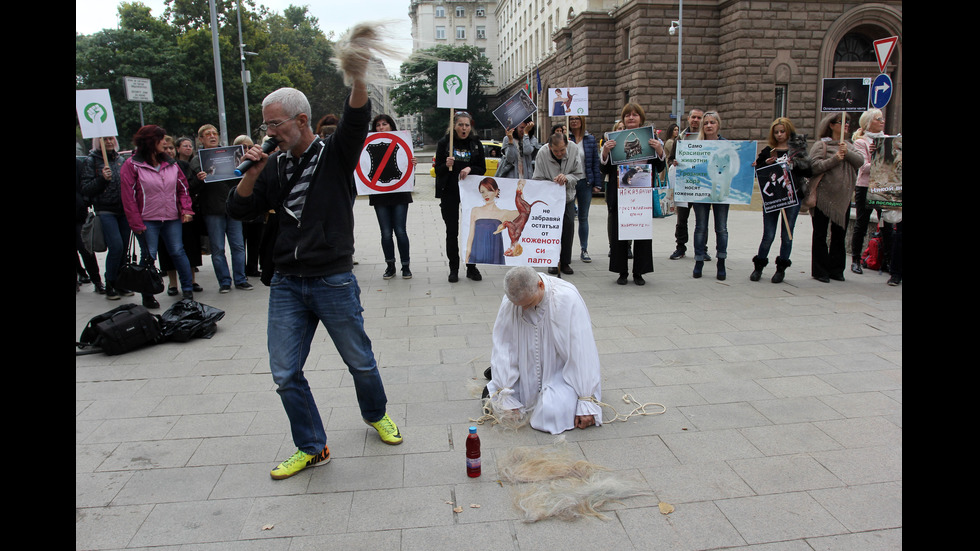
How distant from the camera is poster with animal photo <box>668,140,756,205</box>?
27.4 feet

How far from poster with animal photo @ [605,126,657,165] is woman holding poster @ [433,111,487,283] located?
1675 millimetres

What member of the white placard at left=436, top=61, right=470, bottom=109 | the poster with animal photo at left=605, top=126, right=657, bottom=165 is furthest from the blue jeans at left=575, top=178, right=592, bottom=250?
the white placard at left=436, top=61, right=470, bottom=109

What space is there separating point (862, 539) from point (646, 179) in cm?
586

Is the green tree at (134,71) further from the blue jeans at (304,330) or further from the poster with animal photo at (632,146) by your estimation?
the blue jeans at (304,330)

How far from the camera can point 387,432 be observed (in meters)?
3.90

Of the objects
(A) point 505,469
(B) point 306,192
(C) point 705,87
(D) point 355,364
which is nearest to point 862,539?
(A) point 505,469

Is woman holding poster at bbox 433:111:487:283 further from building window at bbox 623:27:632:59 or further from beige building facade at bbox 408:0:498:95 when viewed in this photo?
beige building facade at bbox 408:0:498:95

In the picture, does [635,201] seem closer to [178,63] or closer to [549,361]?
[549,361]

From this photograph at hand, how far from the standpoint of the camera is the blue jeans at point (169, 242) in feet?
24.3

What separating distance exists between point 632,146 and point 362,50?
5564mm

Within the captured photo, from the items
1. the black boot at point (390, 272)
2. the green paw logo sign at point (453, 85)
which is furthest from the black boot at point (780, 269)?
the black boot at point (390, 272)

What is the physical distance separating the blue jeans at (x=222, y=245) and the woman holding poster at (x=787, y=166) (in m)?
6.59

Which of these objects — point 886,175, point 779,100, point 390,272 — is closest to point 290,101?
point 390,272

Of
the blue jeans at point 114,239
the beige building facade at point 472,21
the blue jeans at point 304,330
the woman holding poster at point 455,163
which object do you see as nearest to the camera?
the blue jeans at point 304,330
